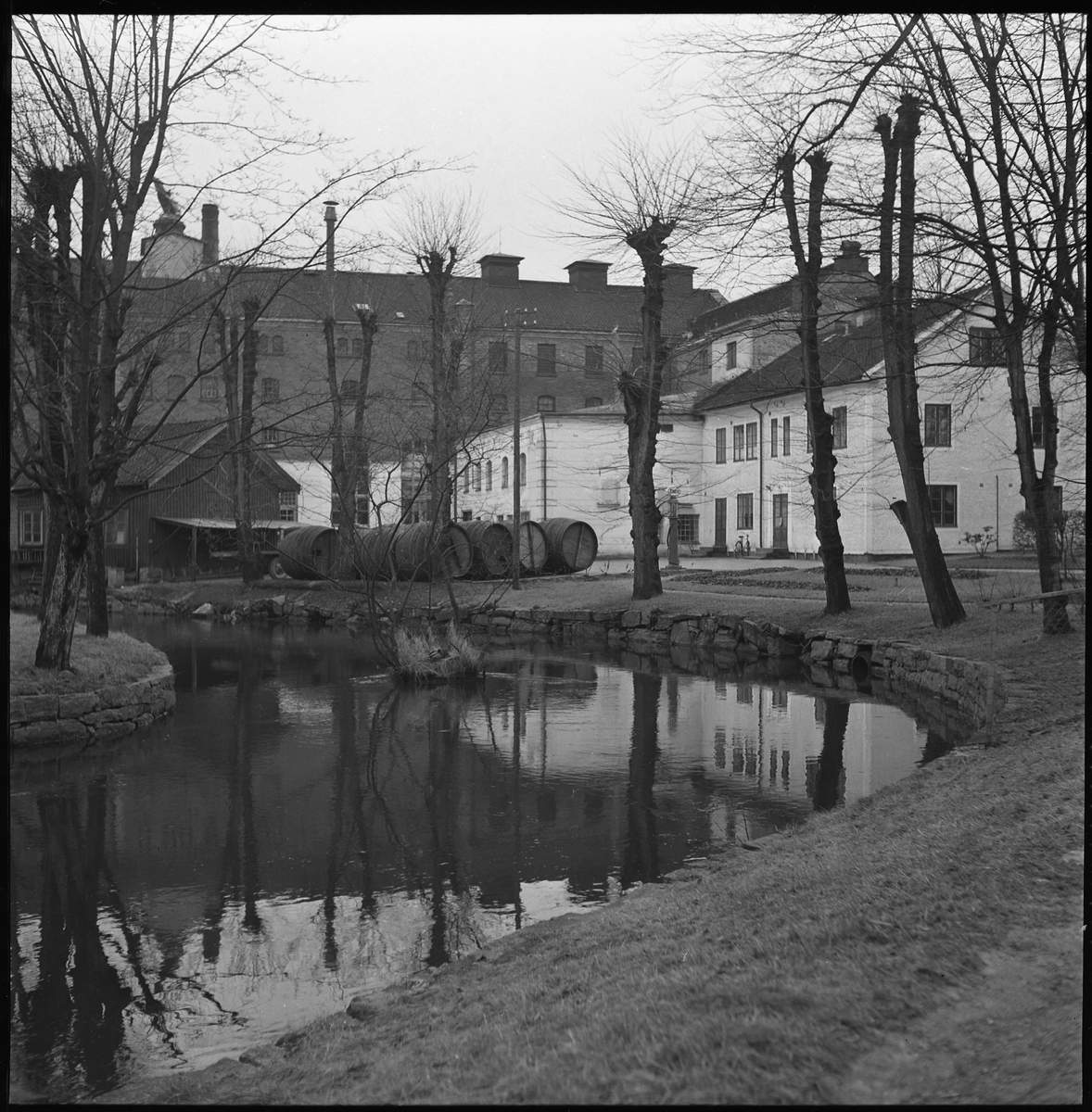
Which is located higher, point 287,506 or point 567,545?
point 287,506

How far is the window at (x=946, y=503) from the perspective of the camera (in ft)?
114

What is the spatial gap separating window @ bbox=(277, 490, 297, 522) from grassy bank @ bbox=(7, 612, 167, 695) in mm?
26148

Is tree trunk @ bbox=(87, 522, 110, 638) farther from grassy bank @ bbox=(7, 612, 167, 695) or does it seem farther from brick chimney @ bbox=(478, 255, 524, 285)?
brick chimney @ bbox=(478, 255, 524, 285)

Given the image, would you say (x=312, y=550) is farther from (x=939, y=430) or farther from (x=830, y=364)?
(x=939, y=430)

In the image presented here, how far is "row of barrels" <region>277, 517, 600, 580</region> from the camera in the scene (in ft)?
98.2

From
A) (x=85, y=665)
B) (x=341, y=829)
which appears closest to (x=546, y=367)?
(x=85, y=665)

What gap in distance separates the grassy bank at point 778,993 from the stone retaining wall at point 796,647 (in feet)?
17.6

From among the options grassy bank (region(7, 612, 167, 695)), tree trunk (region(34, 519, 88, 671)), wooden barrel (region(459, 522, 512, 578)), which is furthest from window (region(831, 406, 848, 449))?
tree trunk (region(34, 519, 88, 671))

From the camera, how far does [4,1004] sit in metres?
3.56

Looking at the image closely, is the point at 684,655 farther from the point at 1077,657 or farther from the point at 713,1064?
the point at 713,1064

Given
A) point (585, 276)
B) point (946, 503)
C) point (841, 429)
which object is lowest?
point (946, 503)

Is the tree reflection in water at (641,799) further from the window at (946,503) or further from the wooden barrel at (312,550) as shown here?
the window at (946,503)

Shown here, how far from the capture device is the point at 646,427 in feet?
80.4

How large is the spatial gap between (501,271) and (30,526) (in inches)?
1057
